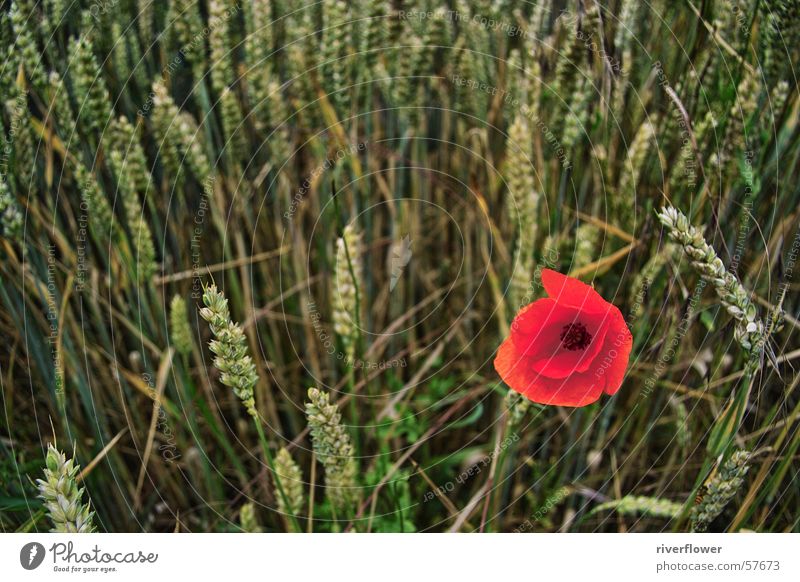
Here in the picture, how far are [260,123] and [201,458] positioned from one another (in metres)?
0.29

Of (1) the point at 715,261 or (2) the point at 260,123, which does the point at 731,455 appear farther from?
(2) the point at 260,123

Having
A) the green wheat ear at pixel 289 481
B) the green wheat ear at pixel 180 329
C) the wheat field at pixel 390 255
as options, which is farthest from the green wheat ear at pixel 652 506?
the green wheat ear at pixel 180 329

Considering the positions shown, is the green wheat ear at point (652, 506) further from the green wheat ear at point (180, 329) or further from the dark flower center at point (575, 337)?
the green wheat ear at point (180, 329)

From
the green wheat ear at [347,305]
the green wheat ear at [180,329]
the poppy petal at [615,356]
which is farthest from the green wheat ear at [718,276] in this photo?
the green wheat ear at [180,329]

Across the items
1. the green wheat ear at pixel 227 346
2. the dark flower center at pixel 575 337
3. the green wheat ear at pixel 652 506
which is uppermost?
the green wheat ear at pixel 227 346

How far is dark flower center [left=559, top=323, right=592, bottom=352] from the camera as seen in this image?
1.53ft

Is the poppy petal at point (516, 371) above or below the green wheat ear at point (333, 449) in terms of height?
above

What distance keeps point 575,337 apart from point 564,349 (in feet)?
0.04

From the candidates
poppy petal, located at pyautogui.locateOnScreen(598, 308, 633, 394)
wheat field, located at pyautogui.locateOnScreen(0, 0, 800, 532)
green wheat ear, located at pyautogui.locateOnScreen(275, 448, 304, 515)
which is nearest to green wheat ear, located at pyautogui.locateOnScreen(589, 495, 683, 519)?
wheat field, located at pyautogui.locateOnScreen(0, 0, 800, 532)

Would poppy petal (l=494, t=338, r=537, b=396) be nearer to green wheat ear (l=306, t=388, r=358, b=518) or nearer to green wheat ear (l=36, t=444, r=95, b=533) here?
green wheat ear (l=306, t=388, r=358, b=518)

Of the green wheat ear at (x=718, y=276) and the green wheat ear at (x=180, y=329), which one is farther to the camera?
the green wheat ear at (x=180, y=329)

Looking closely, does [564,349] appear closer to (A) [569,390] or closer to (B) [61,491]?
(A) [569,390]

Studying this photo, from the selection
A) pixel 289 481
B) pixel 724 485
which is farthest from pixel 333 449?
pixel 724 485

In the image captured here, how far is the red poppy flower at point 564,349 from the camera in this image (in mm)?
454
